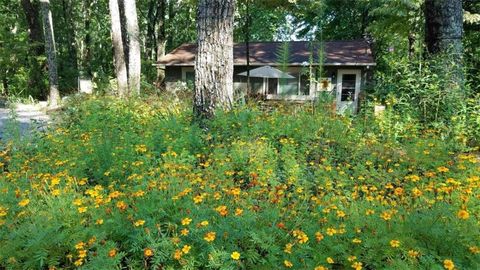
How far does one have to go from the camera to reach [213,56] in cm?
482

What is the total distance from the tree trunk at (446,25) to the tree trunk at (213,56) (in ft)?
10.7

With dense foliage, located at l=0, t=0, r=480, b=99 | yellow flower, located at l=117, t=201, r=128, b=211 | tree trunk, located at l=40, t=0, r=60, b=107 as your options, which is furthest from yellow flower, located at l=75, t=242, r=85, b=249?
tree trunk, located at l=40, t=0, r=60, b=107

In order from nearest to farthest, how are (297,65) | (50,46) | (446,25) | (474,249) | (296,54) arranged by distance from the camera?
1. (474,249)
2. (446,25)
3. (50,46)
4. (297,65)
5. (296,54)

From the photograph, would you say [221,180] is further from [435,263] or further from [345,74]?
[345,74]

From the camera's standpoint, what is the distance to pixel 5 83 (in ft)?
61.3

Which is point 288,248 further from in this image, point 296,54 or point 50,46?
point 296,54

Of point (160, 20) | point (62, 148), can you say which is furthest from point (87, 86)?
point (62, 148)

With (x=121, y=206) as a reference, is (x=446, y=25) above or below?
above

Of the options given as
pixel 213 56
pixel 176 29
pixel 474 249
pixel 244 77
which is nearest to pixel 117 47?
pixel 244 77

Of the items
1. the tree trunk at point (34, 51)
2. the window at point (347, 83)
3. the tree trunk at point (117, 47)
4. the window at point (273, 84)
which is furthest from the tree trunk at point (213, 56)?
the tree trunk at point (34, 51)

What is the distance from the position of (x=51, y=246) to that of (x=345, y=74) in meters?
16.0

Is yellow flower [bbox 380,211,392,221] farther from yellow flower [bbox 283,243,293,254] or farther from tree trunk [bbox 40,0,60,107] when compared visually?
tree trunk [bbox 40,0,60,107]

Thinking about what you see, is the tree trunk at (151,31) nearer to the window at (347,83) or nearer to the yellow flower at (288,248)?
the window at (347,83)

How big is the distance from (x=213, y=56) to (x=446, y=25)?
365 cm
